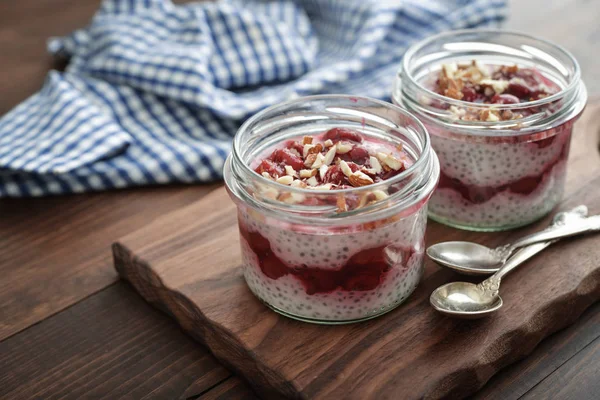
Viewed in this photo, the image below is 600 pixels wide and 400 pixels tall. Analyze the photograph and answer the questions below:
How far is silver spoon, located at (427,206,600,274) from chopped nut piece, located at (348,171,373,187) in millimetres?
295

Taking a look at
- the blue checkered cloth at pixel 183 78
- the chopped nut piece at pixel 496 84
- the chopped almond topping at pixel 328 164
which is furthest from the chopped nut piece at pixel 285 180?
the blue checkered cloth at pixel 183 78

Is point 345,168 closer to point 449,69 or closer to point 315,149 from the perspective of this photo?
point 315,149

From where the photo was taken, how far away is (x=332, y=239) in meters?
1.53

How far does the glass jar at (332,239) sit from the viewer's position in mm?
1517

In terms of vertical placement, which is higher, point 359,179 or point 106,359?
point 359,179

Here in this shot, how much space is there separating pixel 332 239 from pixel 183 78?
4.02 feet

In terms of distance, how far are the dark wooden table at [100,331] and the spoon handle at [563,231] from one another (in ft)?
0.62

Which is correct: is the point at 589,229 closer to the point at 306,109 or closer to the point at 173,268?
the point at 306,109

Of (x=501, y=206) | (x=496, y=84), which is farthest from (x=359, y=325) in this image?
(x=496, y=84)

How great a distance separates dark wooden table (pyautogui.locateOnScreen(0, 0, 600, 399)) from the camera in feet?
5.25

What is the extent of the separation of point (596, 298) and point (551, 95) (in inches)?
19.7

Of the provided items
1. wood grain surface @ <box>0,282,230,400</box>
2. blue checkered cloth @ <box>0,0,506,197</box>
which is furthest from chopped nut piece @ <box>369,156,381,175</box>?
blue checkered cloth @ <box>0,0,506,197</box>

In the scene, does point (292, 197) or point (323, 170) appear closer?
point (292, 197)

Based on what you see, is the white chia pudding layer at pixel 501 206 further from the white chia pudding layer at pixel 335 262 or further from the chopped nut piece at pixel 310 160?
the chopped nut piece at pixel 310 160
